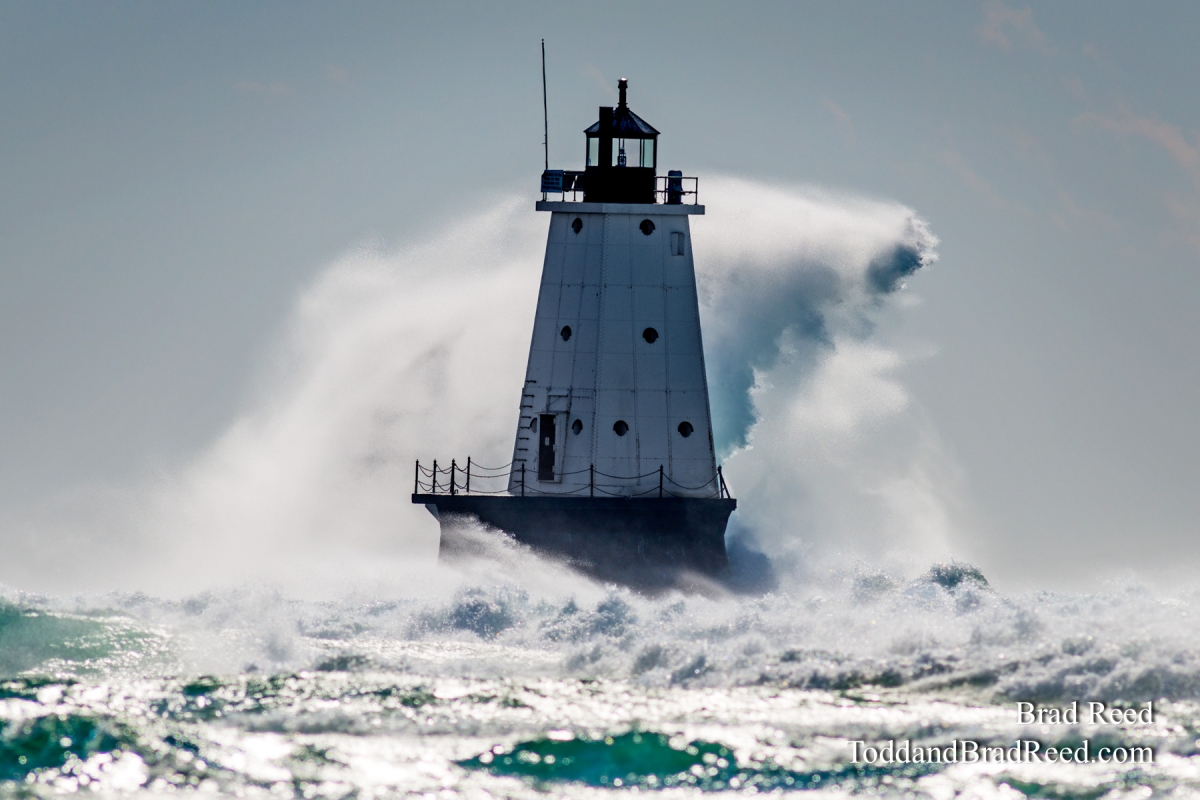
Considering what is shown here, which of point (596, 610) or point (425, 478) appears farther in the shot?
point (425, 478)

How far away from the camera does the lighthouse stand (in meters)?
32.1

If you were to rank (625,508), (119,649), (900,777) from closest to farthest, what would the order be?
(900,777)
(119,649)
(625,508)

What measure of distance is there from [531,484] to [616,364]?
3055 millimetres

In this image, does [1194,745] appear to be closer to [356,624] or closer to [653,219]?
[356,624]

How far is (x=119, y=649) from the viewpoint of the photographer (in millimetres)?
21891

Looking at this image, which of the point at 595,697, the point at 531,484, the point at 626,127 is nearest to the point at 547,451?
the point at 531,484

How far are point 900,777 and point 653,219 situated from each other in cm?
1993

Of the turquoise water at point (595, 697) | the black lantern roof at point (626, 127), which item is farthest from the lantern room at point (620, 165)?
the turquoise water at point (595, 697)

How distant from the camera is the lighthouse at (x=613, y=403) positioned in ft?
105

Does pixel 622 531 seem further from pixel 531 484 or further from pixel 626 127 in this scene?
pixel 626 127

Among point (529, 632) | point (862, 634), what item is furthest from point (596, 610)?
point (862, 634)

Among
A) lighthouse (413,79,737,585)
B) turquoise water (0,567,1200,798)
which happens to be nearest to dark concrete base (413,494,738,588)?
lighthouse (413,79,737,585)

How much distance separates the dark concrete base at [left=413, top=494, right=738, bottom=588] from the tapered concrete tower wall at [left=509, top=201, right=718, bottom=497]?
1.97 ft

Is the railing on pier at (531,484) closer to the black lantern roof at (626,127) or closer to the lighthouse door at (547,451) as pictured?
the lighthouse door at (547,451)
